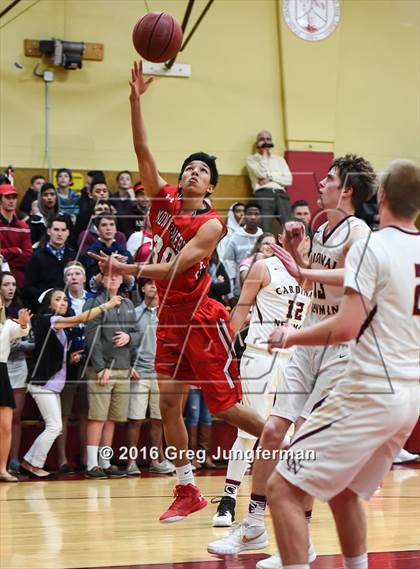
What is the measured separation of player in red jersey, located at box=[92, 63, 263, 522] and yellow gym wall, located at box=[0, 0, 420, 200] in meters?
7.11

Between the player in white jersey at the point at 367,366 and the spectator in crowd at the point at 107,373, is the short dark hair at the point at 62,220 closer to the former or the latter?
the spectator in crowd at the point at 107,373

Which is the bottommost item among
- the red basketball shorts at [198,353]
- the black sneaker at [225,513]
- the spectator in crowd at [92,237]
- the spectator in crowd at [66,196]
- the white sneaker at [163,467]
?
the white sneaker at [163,467]

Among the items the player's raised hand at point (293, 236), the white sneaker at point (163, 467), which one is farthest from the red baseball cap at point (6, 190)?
the player's raised hand at point (293, 236)

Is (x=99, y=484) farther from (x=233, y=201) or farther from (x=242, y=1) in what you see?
(x=242, y=1)

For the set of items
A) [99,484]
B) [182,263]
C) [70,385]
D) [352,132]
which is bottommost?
[99,484]

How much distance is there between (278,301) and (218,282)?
7.68 ft

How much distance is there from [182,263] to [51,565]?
6.38 feet

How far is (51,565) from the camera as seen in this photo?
5430mm

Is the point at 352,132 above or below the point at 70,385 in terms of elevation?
above

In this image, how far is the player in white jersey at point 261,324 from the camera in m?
6.50

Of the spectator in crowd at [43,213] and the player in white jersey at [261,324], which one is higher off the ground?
the spectator in crowd at [43,213]

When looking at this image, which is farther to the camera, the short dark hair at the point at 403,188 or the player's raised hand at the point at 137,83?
the player's raised hand at the point at 137,83

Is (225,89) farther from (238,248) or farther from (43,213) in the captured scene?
(43,213)

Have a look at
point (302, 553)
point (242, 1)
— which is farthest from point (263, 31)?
point (302, 553)
